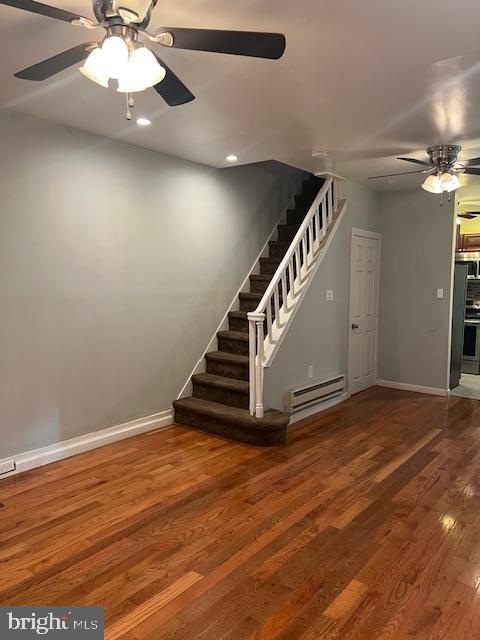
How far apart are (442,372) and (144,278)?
3878mm

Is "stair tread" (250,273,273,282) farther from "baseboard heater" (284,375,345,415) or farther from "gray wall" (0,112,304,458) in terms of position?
"baseboard heater" (284,375,345,415)

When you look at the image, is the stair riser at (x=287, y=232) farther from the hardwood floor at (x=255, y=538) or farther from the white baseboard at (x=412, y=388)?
the hardwood floor at (x=255, y=538)

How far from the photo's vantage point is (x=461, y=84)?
2.53 metres

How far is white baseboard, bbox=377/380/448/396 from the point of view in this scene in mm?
5605

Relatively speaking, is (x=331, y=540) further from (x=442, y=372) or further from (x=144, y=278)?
(x=442, y=372)

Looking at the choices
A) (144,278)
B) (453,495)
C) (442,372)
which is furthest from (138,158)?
(442,372)

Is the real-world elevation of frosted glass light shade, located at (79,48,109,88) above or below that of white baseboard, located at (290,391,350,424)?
above

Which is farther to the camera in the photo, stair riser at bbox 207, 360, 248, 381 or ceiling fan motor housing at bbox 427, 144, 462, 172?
stair riser at bbox 207, 360, 248, 381

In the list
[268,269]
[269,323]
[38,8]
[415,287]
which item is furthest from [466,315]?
[38,8]

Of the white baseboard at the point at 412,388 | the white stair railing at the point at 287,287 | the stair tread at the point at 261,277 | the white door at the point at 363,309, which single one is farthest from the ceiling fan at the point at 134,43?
the white baseboard at the point at 412,388

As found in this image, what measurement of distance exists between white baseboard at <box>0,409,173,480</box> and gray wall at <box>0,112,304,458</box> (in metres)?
0.06

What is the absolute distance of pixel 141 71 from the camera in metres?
1.70

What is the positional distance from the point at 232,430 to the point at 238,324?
136 centimetres

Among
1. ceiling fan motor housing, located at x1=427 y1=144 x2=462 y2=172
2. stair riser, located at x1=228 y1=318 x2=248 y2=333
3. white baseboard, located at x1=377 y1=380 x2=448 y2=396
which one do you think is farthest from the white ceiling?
white baseboard, located at x1=377 y1=380 x2=448 y2=396
